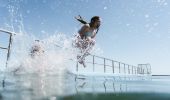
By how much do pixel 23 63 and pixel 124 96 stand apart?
360cm

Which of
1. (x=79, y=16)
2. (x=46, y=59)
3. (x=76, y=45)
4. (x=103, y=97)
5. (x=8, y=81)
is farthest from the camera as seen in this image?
(x=76, y=45)

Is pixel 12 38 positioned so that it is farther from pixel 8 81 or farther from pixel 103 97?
pixel 103 97

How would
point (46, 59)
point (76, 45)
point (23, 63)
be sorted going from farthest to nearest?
point (76, 45), point (46, 59), point (23, 63)

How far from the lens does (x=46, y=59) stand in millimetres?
8859

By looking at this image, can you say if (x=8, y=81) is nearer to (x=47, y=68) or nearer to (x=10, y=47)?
(x=10, y=47)

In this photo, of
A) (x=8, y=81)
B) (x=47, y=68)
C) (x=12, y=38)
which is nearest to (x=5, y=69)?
(x=8, y=81)

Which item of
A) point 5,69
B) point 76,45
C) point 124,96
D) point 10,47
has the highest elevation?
point 76,45

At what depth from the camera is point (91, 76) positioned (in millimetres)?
10242

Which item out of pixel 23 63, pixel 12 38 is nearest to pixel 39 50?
pixel 23 63

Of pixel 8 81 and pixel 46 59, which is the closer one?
pixel 8 81

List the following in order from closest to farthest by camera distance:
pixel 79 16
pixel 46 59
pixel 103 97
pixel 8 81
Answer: pixel 103 97, pixel 8 81, pixel 46 59, pixel 79 16

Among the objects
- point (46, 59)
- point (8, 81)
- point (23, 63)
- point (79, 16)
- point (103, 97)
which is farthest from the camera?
point (79, 16)

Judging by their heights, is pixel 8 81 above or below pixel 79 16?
below

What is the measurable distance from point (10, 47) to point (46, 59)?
2.71 meters
